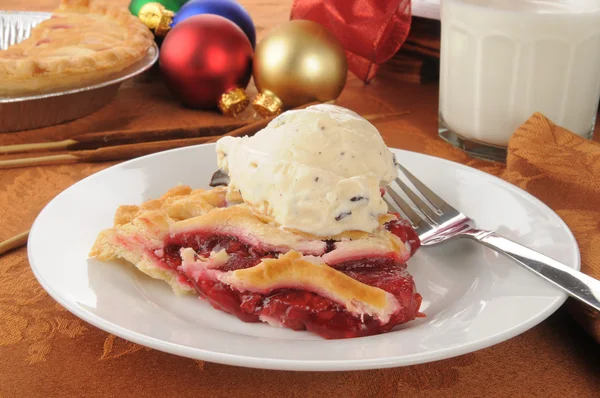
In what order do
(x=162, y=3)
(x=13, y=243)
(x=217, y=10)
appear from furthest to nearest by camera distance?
1. (x=162, y=3)
2. (x=217, y=10)
3. (x=13, y=243)

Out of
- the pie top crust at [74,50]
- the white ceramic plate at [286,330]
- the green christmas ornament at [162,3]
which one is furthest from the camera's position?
the green christmas ornament at [162,3]

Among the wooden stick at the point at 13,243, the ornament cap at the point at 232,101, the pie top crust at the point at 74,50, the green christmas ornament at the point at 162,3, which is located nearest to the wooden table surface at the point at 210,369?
the wooden stick at the point at 13,243

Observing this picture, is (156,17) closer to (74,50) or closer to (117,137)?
(74,50)

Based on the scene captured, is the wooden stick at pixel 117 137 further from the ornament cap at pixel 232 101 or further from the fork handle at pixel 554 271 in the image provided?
the fork handle at pixel 554 271

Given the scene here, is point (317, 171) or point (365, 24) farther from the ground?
point (317, 171)

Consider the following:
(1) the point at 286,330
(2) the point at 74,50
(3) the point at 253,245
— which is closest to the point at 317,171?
(3) the point at 253,245

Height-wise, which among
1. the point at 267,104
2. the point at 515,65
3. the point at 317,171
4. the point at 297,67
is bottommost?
the point at 267,104
